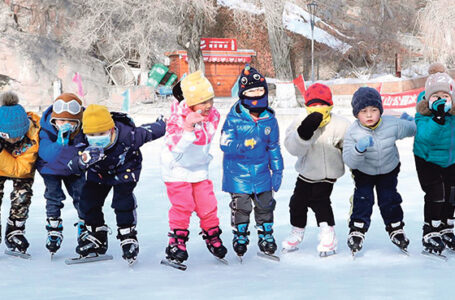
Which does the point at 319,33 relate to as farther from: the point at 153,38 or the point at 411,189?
the point at 411,189

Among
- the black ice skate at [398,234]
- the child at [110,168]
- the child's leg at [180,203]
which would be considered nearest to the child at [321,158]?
the black ice skate at [398,234]

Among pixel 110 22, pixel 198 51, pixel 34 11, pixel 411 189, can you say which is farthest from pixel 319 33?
pixel 411 189

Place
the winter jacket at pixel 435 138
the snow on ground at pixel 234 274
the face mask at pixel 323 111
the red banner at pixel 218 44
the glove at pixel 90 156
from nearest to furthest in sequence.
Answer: the snow on ground at pixel 234 274
the glove at pixel 90 156
the winter jacket at pixel 435 138
the face mask at pixel 323 111
the red banner at pixel 218 44

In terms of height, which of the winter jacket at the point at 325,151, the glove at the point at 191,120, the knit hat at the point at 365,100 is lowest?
the winter jacket at the point at 325,151

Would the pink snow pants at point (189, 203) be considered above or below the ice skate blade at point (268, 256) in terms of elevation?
above

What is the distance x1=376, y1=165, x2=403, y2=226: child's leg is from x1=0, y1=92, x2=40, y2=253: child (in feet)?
8.76

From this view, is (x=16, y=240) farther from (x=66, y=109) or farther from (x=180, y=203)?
(x=180, y=203)

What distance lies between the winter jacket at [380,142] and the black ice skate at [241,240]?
93 centimetres

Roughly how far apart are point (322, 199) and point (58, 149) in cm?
206

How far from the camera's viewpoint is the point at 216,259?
4309mm

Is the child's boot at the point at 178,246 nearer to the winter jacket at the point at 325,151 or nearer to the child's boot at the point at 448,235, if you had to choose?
the winter jacket at the point at 325,151

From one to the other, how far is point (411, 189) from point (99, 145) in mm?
4644

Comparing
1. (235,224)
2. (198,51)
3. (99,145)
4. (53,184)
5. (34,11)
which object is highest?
(34,11)

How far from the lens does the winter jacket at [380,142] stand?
13.2 ft
